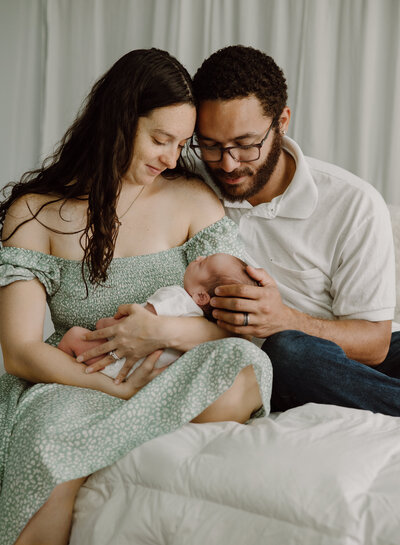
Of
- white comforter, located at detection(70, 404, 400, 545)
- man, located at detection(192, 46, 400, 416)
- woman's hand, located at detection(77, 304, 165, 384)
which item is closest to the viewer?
white comforter, located at detection(70, 404, 400, 545)

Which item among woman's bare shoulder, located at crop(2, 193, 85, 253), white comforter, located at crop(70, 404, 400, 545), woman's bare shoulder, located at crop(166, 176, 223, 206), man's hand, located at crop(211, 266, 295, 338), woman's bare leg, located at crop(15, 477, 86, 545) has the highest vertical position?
woman's bare shoulder, located at crop(166, 176, 223, 206)

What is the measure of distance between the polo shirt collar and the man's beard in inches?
2.5

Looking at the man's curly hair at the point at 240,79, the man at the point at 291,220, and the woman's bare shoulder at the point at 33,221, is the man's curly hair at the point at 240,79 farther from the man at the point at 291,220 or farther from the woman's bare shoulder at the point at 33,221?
the woman's bare shoulder at the point at 33,221

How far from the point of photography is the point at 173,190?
204cm

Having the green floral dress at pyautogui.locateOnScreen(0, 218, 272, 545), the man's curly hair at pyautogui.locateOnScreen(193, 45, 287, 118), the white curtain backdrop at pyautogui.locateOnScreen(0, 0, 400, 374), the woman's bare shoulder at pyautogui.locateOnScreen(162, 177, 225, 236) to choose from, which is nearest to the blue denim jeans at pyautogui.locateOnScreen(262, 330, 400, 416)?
the green floral dress at pyautogui.locateOnScreen(0, 218, 272, 545)

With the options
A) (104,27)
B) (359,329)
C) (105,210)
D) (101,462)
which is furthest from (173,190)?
(104,27)

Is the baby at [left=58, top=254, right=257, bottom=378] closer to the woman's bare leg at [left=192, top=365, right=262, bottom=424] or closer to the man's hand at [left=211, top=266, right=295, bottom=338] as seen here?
the man's hand at [left=211, top=266, right=295, bottom=338]

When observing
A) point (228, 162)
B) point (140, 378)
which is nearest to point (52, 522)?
point (140, 378)

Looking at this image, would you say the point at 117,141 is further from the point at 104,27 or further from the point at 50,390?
the point at 104,27

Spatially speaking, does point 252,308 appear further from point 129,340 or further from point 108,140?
point 108,140

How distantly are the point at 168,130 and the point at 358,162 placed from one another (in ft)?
4.27

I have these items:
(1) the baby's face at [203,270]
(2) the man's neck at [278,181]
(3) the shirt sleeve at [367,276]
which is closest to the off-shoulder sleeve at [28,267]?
(1) the baby's face at [203,270]

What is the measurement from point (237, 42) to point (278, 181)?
1132 millimetres

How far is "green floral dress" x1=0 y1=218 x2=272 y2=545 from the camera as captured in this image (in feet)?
4.43
